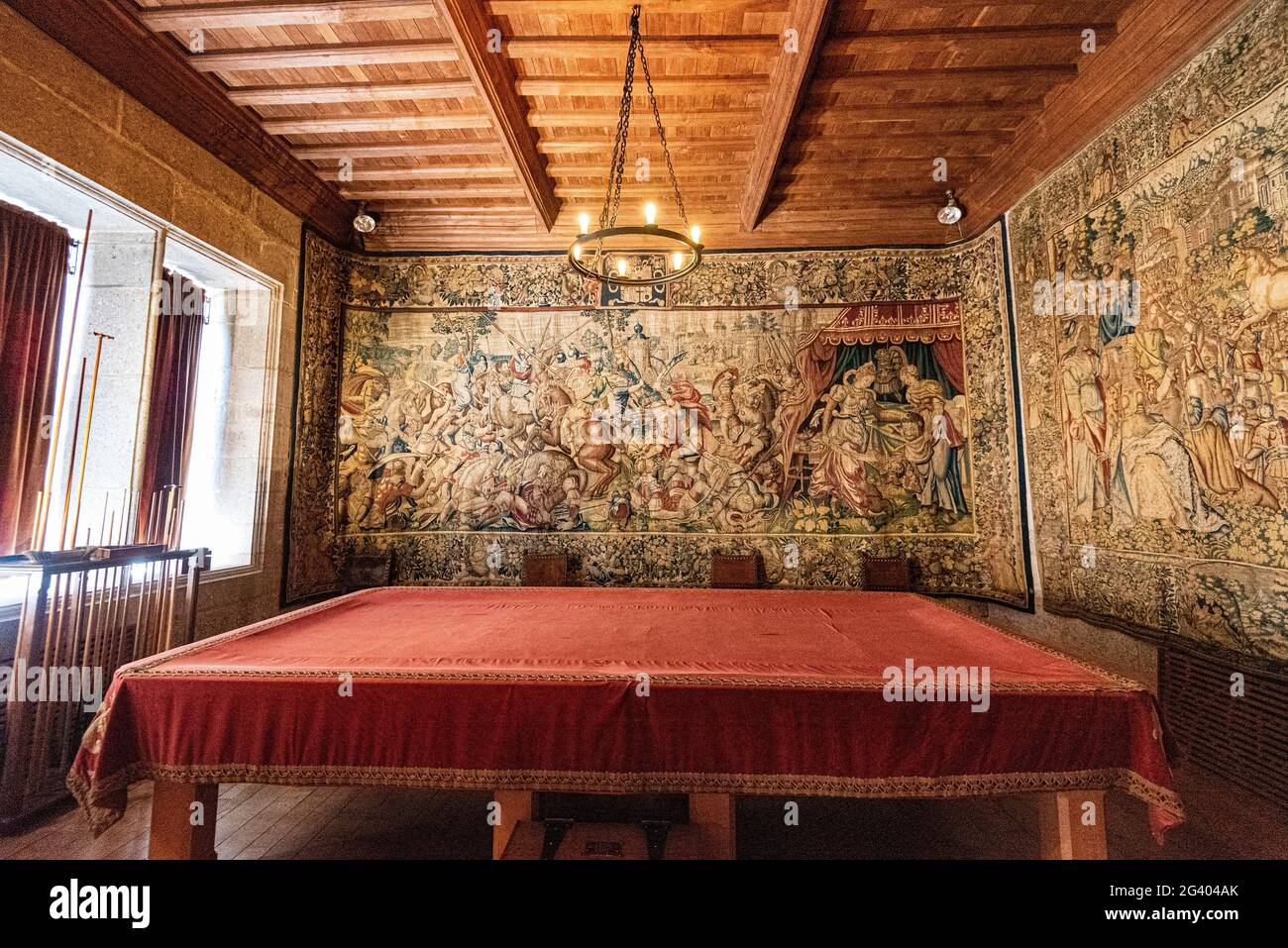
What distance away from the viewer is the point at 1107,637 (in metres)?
4.08

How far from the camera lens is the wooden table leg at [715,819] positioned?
6.46ft

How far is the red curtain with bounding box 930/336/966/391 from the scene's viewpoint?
18.3ft

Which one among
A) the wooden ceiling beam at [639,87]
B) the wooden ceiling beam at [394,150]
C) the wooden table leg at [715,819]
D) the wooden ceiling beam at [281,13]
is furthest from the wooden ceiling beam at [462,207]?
the wooden table leg at [715,819]

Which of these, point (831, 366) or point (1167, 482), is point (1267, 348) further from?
point (831, 366)

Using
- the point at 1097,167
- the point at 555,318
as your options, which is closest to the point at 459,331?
the point at 555,318

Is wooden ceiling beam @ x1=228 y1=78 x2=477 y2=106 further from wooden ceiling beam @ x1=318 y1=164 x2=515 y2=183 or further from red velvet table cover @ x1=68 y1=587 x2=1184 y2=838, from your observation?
red velvet table cover @ x1=68 y1=587 x2=1184 y2=838

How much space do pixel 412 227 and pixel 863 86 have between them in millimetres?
4436

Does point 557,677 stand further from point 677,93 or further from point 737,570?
point 677,93

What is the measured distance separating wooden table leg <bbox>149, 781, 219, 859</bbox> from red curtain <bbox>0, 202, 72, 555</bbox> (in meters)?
2.40

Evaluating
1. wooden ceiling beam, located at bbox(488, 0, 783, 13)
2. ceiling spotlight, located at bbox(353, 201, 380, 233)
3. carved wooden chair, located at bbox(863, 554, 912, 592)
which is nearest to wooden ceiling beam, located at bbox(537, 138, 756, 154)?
wooden ceiling beam, located at bbox(488, 0, 783, 13)

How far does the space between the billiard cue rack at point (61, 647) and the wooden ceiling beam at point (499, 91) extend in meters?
3.60

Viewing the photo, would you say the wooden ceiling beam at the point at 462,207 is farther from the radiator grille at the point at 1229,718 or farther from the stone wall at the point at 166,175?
the radiator grille at the point at 1229,718

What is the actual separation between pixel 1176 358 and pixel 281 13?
5.95 metres

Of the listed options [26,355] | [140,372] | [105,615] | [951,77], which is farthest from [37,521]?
[951,77]
